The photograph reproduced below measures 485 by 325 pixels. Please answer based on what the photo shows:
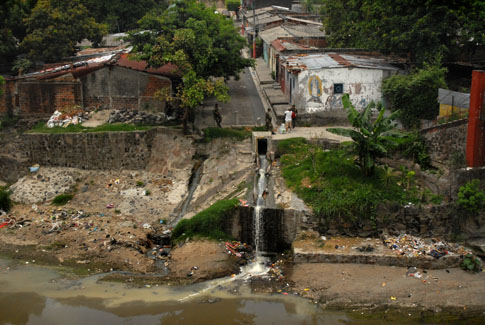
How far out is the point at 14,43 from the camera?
1355 inches

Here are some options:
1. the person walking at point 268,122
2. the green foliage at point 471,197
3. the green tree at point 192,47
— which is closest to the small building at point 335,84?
the person walking at point 268,122

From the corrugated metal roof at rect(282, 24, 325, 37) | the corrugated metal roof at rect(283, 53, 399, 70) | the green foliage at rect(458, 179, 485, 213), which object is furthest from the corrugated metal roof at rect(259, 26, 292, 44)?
the green foliage at rect(458, 179, 485, 213)

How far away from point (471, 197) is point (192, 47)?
47.0ft

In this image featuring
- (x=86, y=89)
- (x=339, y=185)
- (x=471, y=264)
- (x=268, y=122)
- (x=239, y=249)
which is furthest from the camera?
(x=86, y=89)

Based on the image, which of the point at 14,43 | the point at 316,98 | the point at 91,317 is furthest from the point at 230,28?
the point at 91,317

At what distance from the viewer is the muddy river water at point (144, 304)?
17266mm

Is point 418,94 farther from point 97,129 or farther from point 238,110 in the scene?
point 97,129

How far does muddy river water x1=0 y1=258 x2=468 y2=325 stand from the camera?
1727cm

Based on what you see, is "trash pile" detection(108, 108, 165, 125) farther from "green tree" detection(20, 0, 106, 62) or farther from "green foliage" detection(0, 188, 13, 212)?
"green tree" detection(20, 0, 106, 62)

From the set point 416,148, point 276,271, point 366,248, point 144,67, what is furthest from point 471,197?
point 144,67

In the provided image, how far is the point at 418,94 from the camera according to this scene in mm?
26797

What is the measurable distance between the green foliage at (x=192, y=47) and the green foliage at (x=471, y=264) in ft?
43.0

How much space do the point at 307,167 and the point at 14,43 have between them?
2114 centimetres

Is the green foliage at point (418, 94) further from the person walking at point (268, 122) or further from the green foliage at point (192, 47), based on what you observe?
the green foliage at point (192, 47)
